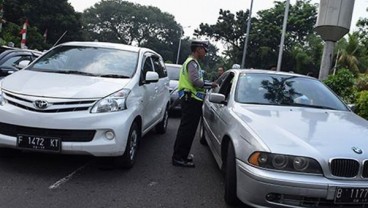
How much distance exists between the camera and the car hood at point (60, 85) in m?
4.70

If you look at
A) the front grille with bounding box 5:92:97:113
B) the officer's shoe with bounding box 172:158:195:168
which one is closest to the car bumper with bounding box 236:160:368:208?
the front grille with bounding box 5:92:97:113

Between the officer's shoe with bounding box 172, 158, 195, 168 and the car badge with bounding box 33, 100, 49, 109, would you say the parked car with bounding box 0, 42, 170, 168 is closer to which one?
the car badge with bounding box 33, 100, 49, 109

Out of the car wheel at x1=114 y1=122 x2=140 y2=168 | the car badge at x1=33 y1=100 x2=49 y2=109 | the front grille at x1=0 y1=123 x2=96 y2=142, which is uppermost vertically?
the car badge at x1=33 y1=100 x2=49 y2=109

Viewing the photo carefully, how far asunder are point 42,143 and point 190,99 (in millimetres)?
2013

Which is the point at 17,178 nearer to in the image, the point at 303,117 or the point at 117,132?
the point at 117,132

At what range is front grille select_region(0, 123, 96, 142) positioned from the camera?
4516mm

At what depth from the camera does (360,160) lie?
3.48m

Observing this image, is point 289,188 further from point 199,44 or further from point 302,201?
point 199,44

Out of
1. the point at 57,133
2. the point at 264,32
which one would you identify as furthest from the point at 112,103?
the point at 264,32

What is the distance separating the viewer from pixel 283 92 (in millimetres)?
5090

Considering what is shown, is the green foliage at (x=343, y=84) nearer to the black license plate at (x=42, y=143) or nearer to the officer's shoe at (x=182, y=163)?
the officer's shoe at (x=182, y=163)

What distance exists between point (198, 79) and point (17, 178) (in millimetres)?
2508

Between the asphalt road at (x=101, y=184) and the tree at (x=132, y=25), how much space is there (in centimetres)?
7343

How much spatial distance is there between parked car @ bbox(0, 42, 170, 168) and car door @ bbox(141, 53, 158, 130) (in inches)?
2.9
